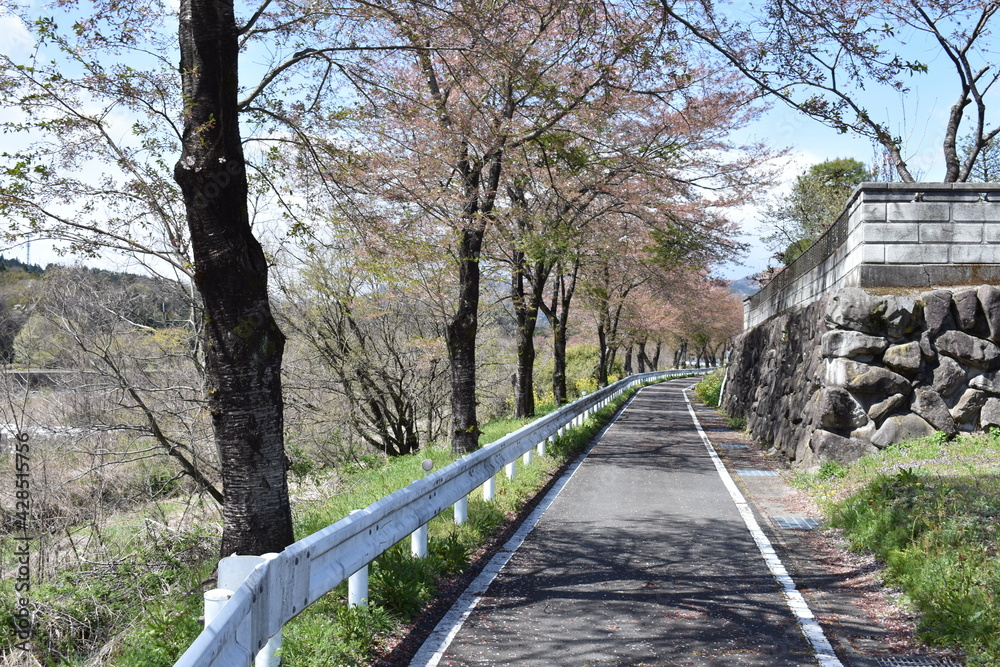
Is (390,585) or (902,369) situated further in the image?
(902,369)

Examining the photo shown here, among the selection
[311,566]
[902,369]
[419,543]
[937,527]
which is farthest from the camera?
[902,369]

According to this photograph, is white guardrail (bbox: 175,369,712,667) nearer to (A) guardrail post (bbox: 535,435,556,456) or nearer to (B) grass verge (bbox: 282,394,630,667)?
(B) grass verge (bbox: 282,394,630,667)

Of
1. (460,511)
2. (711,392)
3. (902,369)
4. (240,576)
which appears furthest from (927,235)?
(711,392)

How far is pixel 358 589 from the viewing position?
529cm

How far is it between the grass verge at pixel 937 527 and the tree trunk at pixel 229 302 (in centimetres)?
474

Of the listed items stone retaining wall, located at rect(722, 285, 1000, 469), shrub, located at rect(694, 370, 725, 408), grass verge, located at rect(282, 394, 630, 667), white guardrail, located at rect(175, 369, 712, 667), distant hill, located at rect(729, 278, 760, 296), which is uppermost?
distant hill, located at rect(729, 278, 760, 296)

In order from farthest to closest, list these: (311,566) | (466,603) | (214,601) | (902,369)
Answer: (902,369), (466,603), (311,566), (214,601)

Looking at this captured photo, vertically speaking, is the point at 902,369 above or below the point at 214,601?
above

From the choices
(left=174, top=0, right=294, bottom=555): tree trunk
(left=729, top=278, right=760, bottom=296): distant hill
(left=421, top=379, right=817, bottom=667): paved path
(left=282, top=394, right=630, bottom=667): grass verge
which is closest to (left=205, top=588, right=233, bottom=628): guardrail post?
(left=282, top=394, right=630, bottom=667): grass verge

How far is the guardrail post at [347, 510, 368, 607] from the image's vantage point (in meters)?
5.23

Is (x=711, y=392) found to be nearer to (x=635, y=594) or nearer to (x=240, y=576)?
(x=635, y=594)

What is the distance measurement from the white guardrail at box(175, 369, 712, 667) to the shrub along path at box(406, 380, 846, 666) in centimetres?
87

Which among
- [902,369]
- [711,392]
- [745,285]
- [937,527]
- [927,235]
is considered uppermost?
[745,285]

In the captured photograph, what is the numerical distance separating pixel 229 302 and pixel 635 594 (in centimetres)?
390
